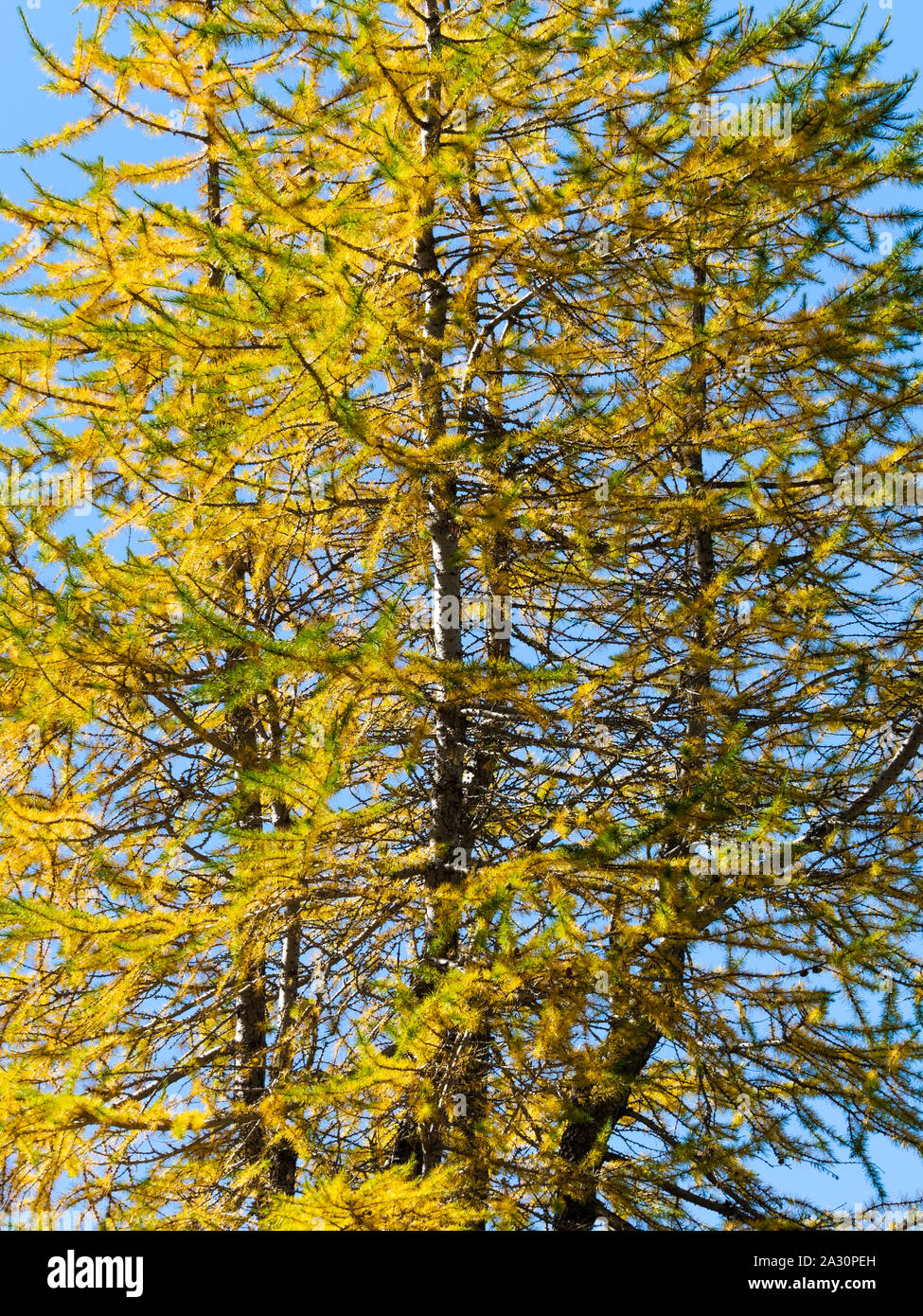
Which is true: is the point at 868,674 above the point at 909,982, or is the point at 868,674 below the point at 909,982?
above

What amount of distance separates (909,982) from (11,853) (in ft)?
17.1

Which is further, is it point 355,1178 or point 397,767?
point 397,767

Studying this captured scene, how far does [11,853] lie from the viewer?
6.70 m

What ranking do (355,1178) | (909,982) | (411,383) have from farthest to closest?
(909,982) → (411,383) → (355,1178)

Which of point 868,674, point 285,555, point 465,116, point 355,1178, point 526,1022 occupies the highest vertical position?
point 465,116

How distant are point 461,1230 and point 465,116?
5527 millimetres

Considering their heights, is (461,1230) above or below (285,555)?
below

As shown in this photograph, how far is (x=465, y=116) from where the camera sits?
6.34 meters

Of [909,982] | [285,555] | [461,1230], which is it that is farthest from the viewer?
[285,555]

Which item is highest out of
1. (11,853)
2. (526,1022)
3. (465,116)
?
(465,116)

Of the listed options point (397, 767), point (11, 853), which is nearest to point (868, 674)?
point (397, 767)

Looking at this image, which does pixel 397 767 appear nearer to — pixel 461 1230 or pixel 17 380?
pixel 461 1230
